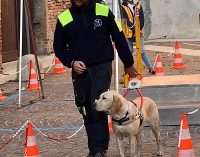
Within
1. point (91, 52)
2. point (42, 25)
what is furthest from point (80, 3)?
point (42, 25)

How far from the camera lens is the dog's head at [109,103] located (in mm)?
5797

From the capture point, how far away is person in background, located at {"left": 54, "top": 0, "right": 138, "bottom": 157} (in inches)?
238

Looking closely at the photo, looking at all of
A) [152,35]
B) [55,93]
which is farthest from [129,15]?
[152,35]

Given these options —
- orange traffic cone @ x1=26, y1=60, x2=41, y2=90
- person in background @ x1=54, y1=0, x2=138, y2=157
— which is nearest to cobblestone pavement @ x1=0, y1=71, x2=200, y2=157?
orange traffic cone @ x1=26, y1=60, x2=41, y2=90

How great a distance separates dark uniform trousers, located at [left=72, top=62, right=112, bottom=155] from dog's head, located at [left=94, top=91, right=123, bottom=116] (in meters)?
0.28

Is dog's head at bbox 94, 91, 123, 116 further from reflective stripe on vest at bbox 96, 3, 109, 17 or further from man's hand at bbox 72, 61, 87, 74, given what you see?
reflective stripe on vest at bbox 96, 3, 109, 17

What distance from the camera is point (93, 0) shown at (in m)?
6.07

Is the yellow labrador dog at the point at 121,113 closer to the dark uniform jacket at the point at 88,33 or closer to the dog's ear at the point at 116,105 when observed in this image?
the dog's ear at the point at 116,105

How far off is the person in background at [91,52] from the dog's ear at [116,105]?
0.28 meters

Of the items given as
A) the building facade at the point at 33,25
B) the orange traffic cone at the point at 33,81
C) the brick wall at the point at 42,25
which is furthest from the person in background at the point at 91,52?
the brick wall at the point at 42,25

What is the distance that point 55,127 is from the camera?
8508mm

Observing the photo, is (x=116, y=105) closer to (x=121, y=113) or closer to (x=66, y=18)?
(x=121, y=113)

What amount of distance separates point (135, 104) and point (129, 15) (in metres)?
6.68

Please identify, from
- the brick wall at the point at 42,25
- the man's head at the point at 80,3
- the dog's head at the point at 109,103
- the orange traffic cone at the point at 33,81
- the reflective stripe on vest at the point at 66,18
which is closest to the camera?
the dog's head at the point at 109,103
